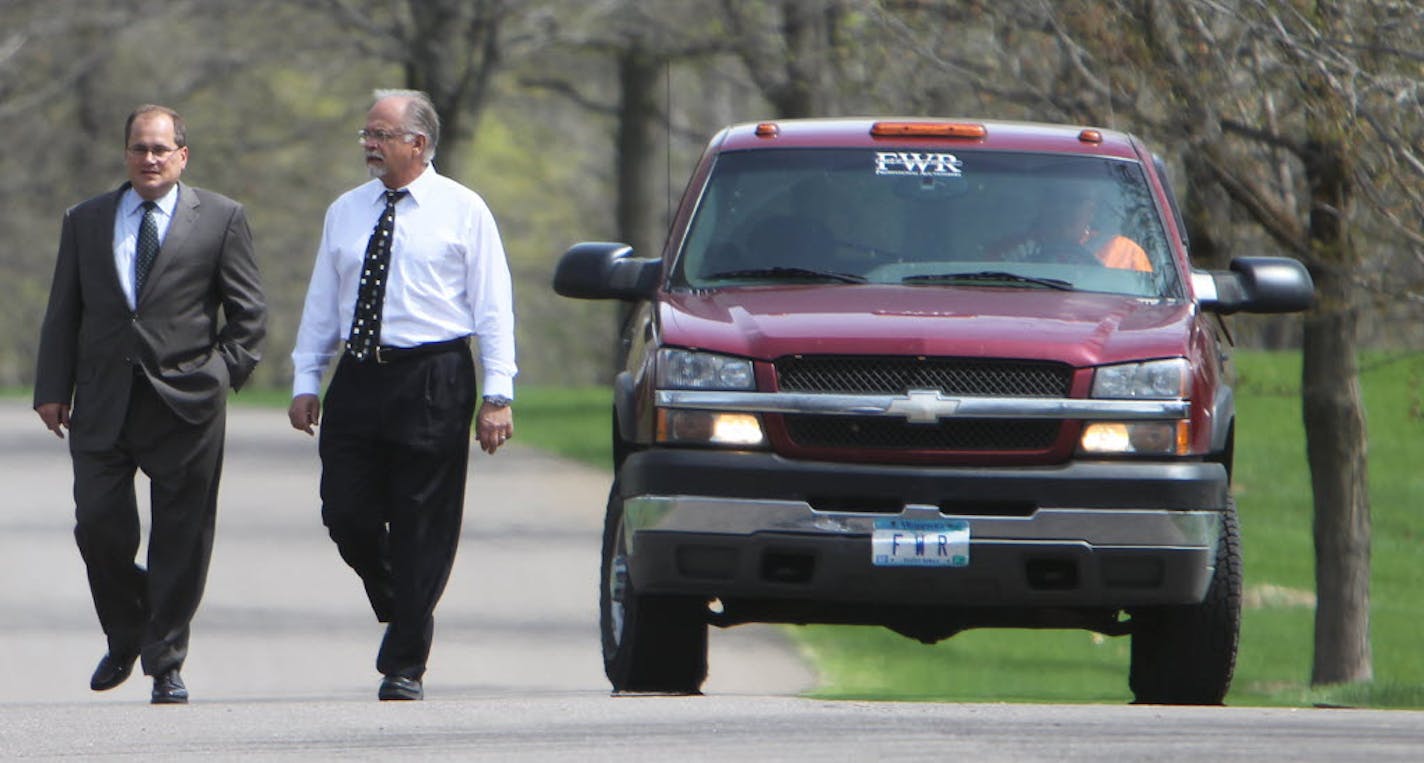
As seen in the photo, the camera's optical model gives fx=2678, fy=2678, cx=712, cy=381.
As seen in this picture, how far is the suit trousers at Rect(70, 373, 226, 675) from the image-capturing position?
8414 millimetres

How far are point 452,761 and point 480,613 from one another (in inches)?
223

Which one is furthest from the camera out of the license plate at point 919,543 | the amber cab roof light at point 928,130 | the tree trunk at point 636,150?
the tree trunk at point 636,150

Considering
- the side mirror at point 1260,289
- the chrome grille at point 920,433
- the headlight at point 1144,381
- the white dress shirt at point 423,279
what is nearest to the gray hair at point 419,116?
the white dress shirt at point 423,279

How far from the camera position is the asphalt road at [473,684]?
6766mm

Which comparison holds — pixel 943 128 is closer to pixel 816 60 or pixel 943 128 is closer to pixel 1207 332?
pixel 1207 332

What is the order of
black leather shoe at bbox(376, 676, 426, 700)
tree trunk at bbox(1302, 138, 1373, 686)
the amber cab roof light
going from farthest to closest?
1. tree trunk at bbox(1302, 138, 1373, 686)
2. the amber cab roof light
3. black leather shoe at bbox(376, 676, 426, 700)

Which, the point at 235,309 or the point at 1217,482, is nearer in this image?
the point at 1217,482

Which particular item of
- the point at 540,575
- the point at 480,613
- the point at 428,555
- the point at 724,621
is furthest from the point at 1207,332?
the point at 540,575

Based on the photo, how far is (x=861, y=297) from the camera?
26.6 feet

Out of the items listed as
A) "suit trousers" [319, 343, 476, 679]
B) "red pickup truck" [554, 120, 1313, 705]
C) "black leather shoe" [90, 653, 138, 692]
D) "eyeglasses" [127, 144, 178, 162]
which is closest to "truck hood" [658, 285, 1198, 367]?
"red pickup truck" [554, 120, 1313, 705]

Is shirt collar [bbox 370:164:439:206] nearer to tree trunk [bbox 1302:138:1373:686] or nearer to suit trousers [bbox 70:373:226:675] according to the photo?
suit trousers [bbox 70:373:226:675]

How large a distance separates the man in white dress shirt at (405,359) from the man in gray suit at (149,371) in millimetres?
340

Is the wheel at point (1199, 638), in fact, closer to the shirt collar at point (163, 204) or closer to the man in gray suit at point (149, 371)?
the man in gray suit at point (149, 371)

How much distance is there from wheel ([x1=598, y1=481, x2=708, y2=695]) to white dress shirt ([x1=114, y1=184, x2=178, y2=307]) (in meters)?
1.65
